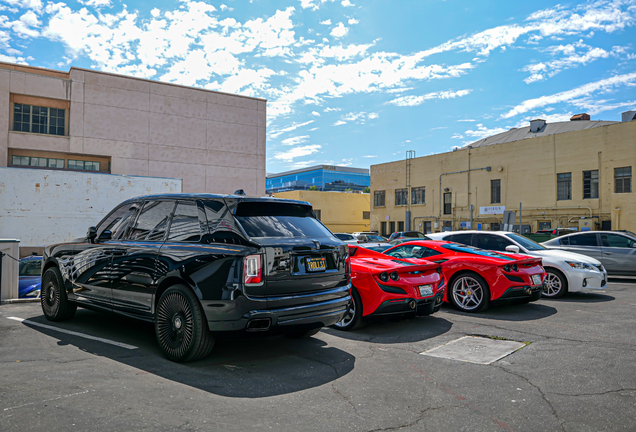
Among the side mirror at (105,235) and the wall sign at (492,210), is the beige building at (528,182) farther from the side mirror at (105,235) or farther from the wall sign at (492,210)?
the side mirror at (105,235)

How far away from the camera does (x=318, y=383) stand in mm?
4477

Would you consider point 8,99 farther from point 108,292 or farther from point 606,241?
point 606,241

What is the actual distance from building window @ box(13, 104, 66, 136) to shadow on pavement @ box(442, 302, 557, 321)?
109 feet

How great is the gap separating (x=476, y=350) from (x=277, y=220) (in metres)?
2.89

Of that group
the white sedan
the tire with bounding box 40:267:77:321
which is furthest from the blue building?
the tire with bounding box 40:267:77:321

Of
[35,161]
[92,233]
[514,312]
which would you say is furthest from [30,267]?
[35,161]

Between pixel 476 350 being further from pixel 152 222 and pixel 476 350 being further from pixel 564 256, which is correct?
pixel 564 256

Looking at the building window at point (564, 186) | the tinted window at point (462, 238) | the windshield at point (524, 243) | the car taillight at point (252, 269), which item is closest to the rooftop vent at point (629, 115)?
the building window at point (564, 186)

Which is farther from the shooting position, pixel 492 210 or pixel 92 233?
pixel 492 210

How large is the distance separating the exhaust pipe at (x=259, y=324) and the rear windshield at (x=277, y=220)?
2.76ft

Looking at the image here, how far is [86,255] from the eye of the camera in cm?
633

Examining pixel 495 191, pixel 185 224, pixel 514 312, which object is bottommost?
pixel 514 312

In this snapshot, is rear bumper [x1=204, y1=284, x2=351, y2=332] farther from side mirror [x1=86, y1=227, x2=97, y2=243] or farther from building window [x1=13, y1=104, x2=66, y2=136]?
building window [x1=13, y1=104, x2=66, y2=136]

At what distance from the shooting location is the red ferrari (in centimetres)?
822
